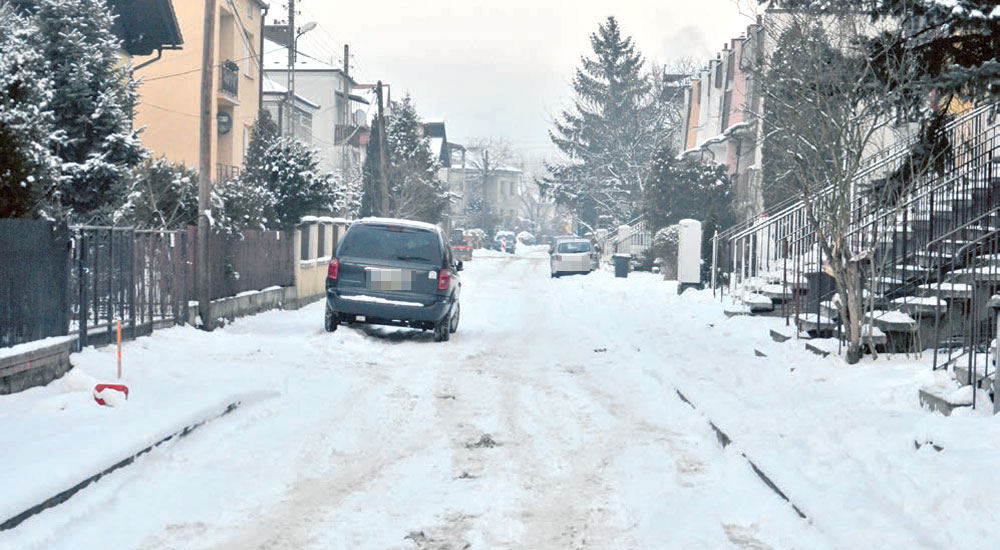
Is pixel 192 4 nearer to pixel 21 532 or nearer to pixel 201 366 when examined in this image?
pixel 201 366

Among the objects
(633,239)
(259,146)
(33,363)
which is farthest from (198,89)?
(33,363)

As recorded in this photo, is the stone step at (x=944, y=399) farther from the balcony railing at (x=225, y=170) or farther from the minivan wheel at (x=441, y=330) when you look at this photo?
the balcony railing at (x=225, y=170)

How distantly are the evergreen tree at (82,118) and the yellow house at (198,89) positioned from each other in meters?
13.9

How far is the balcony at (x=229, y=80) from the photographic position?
37.8m

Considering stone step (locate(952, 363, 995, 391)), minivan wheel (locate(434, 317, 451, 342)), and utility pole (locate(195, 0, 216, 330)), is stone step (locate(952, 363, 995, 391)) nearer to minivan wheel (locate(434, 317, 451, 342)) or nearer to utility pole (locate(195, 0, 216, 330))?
minivan wheel (locate(434, 317, 451, 342))

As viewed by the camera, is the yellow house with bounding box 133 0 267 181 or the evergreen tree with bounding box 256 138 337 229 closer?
the evergreen tree with bounding box 256 138 337 229

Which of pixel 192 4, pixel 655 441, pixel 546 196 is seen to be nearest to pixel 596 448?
pixel 655 441

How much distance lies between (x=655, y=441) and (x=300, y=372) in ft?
17.9

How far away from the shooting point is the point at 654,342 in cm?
1680

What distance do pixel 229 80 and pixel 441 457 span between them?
33.0m

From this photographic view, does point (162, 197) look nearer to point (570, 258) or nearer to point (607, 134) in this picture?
point (570, 258)

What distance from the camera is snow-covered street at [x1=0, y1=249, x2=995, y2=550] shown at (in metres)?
5.93

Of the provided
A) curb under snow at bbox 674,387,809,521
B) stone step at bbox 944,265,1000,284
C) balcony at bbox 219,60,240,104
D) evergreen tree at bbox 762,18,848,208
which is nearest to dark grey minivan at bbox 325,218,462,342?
evergreen tree at bbox 762,18,848,208

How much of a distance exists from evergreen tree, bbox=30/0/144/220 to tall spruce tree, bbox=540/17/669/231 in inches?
1815
